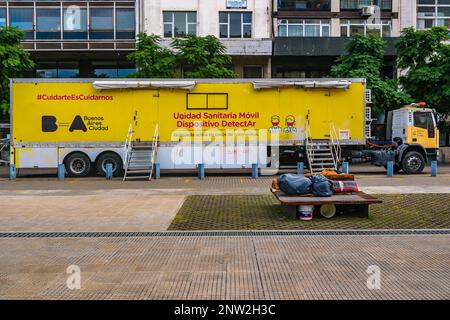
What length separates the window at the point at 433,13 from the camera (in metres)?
38.1

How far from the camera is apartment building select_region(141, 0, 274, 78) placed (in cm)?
3491

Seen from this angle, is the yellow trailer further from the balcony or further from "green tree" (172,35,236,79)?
the balcony

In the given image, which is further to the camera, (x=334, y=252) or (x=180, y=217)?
(x=180, y=217)

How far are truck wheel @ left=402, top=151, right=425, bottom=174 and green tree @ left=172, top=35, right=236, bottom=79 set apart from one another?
1125 cm

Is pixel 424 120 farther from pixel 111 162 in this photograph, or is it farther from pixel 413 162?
pixel 111 162

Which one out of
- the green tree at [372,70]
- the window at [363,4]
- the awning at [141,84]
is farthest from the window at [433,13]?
the awning at [141,84]

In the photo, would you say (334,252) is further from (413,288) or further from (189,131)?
(189,131)

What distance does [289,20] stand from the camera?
37.5 m

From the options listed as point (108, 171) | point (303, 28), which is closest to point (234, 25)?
point (303, 28)

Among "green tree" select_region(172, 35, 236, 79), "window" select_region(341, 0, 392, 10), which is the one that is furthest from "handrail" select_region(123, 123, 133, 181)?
"window" select_region(341, 0, 392, 10)

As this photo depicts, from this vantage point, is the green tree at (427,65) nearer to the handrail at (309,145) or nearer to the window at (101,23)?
the handrail at (309,145)
